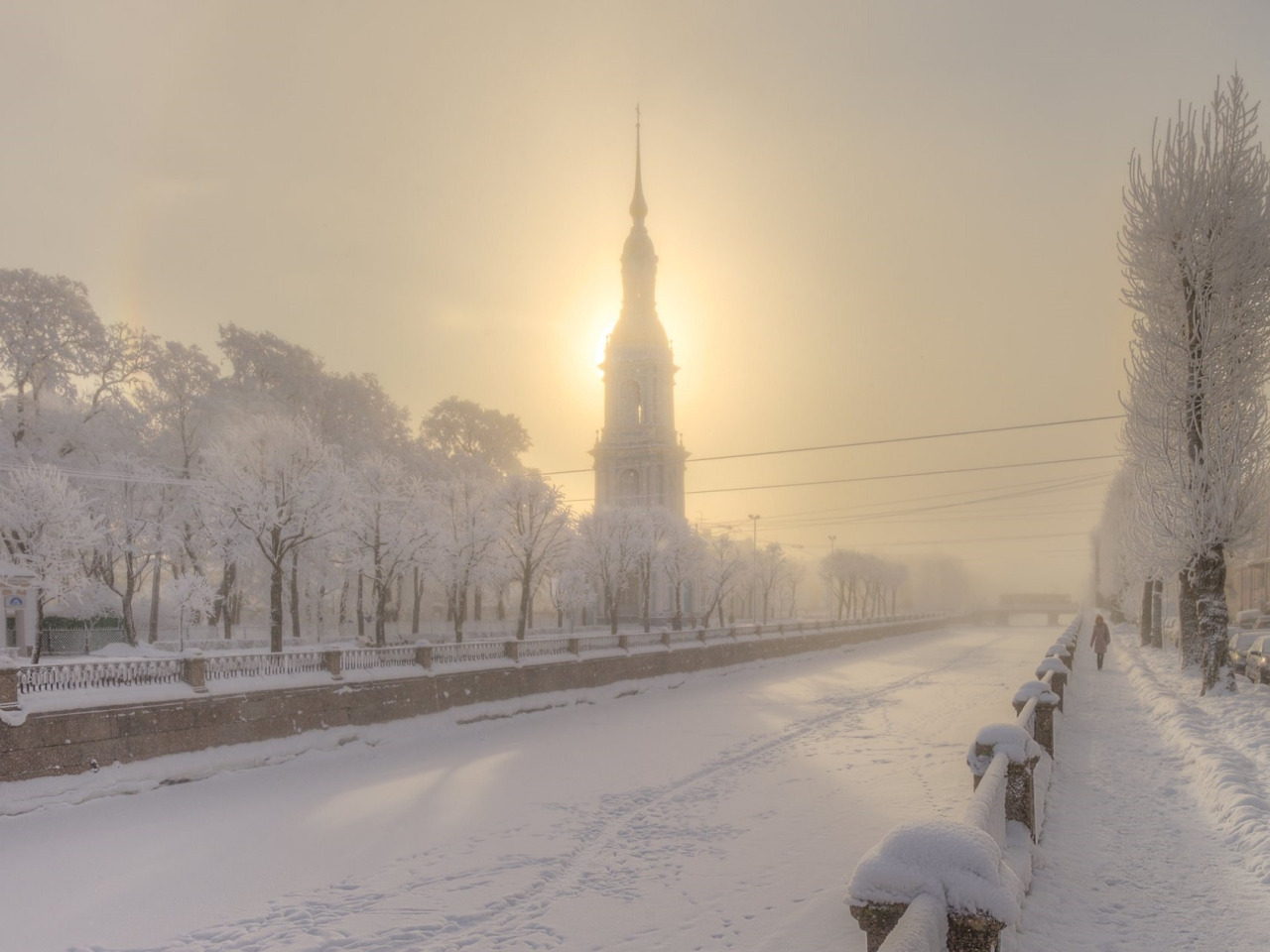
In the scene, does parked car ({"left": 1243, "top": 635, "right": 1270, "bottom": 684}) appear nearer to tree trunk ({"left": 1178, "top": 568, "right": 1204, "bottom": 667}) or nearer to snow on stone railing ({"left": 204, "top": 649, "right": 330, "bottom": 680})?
tree trunk ({"left": 1178, "top": 568, "right": 1204, "bottom": 667})

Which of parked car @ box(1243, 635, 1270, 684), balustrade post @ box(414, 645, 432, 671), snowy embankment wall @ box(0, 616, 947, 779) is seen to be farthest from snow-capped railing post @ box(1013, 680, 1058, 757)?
balustrade post @ box(414, 645, 432, 671)

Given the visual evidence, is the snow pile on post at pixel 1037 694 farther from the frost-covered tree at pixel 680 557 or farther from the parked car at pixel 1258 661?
the frost-covered tree at pixel 680 557

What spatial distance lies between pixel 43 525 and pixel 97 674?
745 inches

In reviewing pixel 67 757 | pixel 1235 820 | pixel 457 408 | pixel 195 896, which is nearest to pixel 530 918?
pixel 195 896

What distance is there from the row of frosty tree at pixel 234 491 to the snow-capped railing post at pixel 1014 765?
22.7 metres

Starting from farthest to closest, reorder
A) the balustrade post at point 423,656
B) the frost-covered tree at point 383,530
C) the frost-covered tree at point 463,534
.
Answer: the frost-covered tree at point 463,534
the frost-covered tree at point 383,530
the balustrade post at point 423,656

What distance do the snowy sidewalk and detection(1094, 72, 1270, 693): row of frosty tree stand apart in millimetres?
3675

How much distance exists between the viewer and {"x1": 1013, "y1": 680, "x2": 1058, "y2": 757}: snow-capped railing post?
11484 mm

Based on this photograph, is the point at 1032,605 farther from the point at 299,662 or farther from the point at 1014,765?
the point at 1014,765

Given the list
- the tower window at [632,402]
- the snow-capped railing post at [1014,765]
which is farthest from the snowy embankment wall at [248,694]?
the tower window at [632,402]

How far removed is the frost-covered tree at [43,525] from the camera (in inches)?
1188

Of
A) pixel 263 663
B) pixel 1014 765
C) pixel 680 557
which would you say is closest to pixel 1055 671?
pixel 1014 765

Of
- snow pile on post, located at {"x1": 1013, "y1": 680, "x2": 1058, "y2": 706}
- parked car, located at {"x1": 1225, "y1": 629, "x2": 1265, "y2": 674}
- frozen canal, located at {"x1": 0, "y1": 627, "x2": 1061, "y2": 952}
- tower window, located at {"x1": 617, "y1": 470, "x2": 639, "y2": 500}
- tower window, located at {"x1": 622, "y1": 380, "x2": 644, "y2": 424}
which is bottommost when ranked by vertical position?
frozen canal, located at {"x1": 0, "y1": 627, "x2": 1061, "y2": 952}

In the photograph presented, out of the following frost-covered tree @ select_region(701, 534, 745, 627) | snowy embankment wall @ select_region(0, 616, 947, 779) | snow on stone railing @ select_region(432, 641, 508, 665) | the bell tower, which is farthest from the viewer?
the bell tower
